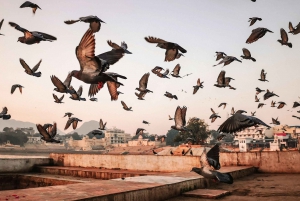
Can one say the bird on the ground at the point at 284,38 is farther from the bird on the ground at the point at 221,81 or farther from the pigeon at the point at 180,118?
the pigeon at the point at 180,118

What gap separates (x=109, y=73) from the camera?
5836mm

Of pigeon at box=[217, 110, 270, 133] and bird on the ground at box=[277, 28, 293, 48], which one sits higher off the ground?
bird on the ground at box=[277, 28, 293, 48]

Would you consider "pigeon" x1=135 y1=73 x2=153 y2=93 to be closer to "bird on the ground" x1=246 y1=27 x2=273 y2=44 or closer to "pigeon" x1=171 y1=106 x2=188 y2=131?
"pigeon" x1=171 y1=106 x2=188 y2=131

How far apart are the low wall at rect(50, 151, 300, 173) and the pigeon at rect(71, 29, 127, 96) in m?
9.71

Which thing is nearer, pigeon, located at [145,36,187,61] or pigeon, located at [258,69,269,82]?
pigeon, located at [145,36,187,61]

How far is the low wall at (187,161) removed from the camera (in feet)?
43.5

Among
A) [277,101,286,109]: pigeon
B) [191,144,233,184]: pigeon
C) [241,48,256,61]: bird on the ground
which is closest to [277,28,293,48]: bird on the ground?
[241,48,256,61]: bird on the ground

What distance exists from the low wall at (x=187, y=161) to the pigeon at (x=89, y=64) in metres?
9.71

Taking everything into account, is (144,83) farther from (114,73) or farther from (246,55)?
(114,73)

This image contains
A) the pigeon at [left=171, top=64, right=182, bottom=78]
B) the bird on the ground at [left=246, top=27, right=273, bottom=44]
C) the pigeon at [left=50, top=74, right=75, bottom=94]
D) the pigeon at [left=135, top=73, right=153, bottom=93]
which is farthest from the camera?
the pigeon at [left=171, top=64, right=182, bottom=78]

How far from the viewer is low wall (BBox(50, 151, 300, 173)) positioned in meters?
13.3

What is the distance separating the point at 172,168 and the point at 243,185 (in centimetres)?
606

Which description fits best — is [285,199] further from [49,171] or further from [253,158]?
[49,171]

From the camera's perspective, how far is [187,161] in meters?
14.6
